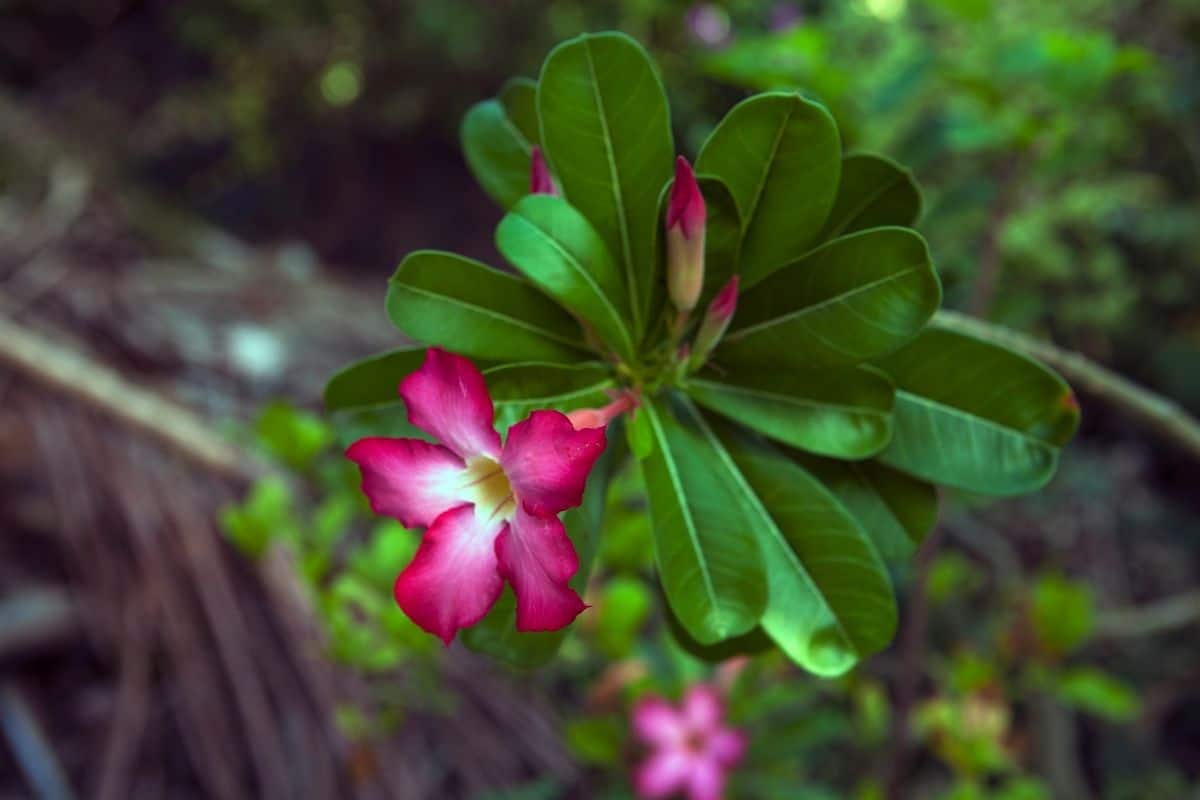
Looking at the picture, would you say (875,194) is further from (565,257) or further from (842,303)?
(565,257)

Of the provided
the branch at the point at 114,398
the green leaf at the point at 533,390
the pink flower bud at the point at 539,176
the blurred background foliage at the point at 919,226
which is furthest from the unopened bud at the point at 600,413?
the branch at the point at 114,398

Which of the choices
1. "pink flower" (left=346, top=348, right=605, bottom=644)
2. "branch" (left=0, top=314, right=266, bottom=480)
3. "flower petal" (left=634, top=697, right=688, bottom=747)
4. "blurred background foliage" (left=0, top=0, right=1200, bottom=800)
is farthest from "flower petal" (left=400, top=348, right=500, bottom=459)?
"branch" (left=0, top=314, right=266, bottom=480)

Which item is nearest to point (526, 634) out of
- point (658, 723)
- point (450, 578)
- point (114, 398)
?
point (450, 578)

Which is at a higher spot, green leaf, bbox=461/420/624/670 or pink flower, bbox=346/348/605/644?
pink flower, bbox=346/348/605/644

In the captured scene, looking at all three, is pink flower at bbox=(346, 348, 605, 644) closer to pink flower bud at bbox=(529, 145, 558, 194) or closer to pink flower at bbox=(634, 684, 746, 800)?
pink flower bud at bbox=(529, 145, 558, 194)

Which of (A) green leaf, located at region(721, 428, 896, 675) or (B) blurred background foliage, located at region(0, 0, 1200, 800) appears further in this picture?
(B) blurred background foliage, located at region(0, 0, 1200, 800)

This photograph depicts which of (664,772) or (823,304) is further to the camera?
(664,772)
